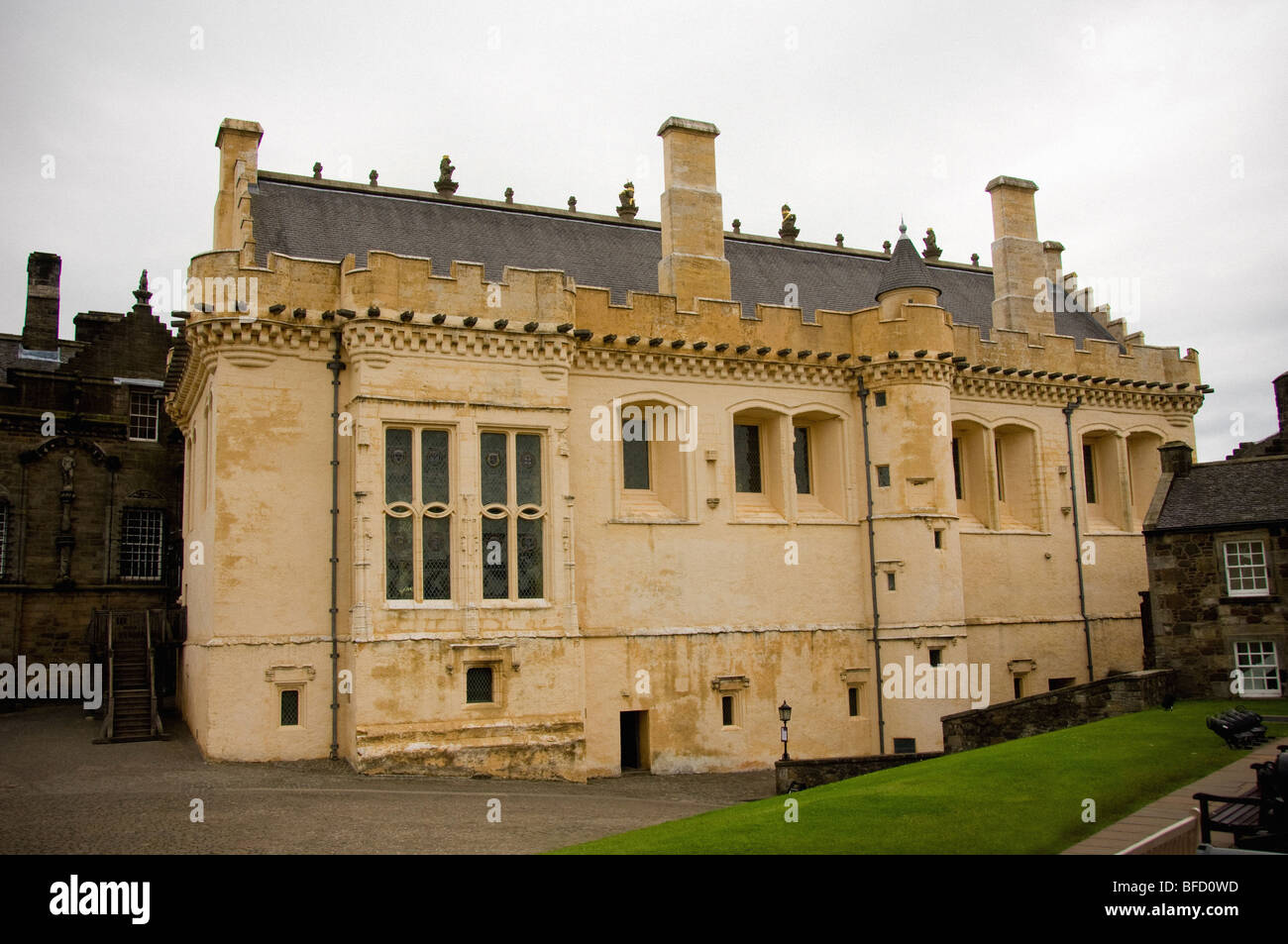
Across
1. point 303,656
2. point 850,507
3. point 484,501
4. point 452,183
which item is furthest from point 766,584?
point 452,183

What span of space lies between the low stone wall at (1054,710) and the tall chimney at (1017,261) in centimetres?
1231

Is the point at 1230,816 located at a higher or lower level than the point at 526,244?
lower

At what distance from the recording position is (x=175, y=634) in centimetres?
2880

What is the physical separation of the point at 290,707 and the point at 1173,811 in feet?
53.8

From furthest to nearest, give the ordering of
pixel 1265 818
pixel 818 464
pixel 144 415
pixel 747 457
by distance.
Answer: pixel 144 415 → pixel 818 464 → pixel 747 457 → pixel 1265 818

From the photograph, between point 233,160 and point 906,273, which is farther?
point 906,273

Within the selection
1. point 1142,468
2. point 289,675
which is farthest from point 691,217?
point 1142,468

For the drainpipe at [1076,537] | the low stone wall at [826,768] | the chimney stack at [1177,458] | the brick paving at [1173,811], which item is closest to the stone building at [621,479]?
the drainpipe at [1076,537]

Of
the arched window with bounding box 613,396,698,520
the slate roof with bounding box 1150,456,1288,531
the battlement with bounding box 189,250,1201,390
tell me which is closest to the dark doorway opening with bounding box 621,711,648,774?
the arched window with bounding box 613,396,698,520

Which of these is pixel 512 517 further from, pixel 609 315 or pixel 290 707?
pixel 290 707

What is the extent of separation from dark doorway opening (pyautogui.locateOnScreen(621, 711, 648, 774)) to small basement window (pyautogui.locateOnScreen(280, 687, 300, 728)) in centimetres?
752

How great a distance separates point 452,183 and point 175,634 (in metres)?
14.3

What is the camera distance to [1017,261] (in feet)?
109

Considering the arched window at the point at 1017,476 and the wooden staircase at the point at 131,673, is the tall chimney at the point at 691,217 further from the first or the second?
the wooden staircase at the point at 131,673
